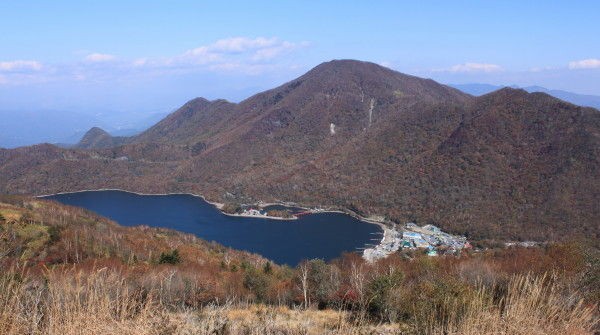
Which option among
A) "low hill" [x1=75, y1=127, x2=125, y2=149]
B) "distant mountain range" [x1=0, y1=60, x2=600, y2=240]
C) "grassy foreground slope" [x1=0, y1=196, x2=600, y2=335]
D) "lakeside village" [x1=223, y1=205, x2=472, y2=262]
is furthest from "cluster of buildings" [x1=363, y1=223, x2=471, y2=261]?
"low hill" [x1=75, y1=127, x2=125, y2=149]

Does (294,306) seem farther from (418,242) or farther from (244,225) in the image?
(244,225)

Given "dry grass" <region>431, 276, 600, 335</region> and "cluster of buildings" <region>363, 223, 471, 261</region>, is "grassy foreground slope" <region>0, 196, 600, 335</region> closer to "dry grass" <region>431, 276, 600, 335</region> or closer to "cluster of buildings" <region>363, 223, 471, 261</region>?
"dry grass" <region>431, 276, 600, 335</region>

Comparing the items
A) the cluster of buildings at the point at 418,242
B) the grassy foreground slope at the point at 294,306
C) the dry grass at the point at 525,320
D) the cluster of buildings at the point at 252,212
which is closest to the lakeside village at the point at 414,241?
the cluster of buildings at the point at 418,242

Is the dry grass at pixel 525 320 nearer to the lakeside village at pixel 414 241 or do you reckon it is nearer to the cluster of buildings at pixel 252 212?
the lakeside village at pixel 414 241

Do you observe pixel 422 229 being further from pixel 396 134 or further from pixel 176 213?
pixel 176 213

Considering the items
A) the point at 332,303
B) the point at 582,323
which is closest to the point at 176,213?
the point at 332,303

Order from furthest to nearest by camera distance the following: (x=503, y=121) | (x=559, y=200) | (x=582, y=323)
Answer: (x=503, y=121), (x=559, y=200), (x=582, y=323)
